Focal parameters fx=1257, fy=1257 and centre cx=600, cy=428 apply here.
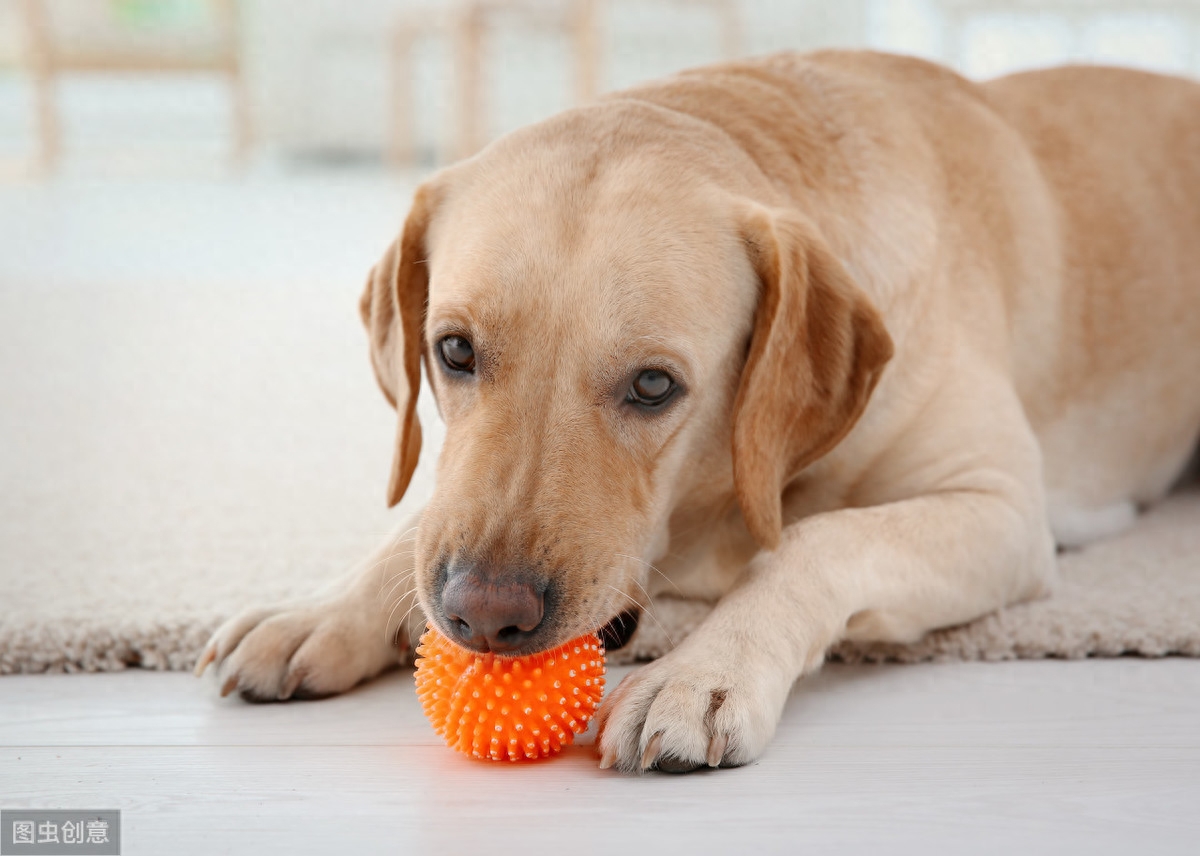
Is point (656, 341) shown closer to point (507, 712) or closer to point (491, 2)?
point (507, 712)

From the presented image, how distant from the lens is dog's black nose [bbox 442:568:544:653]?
1.52m

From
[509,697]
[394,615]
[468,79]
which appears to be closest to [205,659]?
[394,615]

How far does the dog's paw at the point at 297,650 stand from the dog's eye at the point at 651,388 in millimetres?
551

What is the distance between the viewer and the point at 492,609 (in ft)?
4.99

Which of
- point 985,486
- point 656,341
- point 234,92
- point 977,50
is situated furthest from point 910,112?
point 234,92

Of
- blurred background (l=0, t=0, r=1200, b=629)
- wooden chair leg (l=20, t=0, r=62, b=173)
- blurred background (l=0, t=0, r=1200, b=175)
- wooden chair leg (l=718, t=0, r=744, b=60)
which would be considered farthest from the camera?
wooden chair leg (l=20, t=0, r=62, b=173)

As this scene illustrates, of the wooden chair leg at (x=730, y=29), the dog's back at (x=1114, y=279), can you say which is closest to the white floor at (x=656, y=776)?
the dog's back at (x=1114, y=279)

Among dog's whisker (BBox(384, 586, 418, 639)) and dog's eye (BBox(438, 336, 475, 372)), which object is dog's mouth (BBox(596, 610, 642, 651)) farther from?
dog's eye (BBox(438, 336, 475, 372))

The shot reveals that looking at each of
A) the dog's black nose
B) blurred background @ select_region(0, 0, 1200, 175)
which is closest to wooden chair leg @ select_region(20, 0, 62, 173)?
blurred background @ select_region(0, 0, 1200, 175)

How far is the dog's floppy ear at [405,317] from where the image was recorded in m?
2.10

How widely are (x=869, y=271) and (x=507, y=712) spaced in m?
1.03

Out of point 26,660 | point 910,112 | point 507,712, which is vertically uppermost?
point 910,112

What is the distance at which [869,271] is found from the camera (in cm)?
216

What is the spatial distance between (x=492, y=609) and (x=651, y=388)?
0.43 meters
